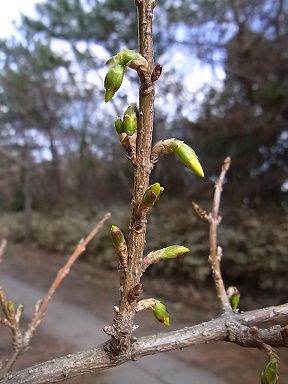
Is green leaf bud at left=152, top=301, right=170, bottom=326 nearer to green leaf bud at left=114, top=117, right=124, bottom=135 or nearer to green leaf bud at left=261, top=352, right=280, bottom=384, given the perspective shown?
green leaf bud at left=261, top=352, right=280, bottom=384

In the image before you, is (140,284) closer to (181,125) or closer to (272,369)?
(272,369)

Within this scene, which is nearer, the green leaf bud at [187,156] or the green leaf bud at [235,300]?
the green leaf bud at [187,156]

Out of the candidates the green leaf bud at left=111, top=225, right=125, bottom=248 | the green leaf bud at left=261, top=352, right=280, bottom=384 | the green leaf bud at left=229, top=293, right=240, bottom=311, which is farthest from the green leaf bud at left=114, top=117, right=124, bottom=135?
the green leaf bud at left=229, top=293, right=240, bottom=311

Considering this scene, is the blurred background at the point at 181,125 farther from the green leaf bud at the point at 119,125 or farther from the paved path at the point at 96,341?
the green leaf bud at the point at 119,125

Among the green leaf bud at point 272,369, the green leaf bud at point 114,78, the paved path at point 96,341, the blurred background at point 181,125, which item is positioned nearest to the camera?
the green leaf bud at point 114,78

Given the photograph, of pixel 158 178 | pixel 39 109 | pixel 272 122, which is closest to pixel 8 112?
pixel 39 109

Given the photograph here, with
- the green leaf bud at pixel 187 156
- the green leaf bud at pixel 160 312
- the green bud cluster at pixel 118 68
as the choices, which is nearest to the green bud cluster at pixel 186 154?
the green leaf bud at pixel 187 156
